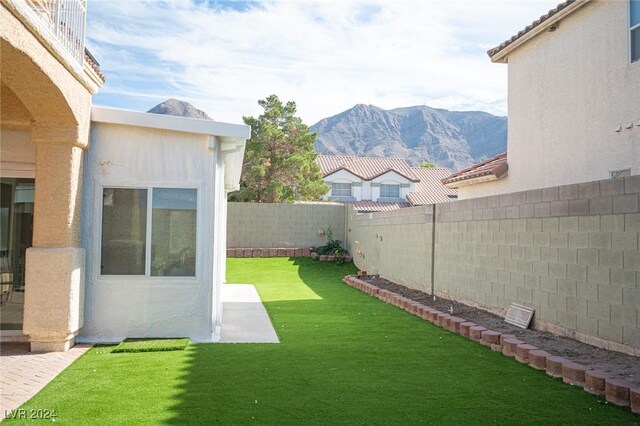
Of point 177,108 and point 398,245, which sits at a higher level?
point 177,108

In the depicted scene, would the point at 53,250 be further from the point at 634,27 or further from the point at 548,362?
the point at 634,27

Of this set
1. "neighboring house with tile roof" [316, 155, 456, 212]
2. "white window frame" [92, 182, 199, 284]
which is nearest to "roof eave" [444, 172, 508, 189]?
"white window frame" [92, 182, 199, 284]

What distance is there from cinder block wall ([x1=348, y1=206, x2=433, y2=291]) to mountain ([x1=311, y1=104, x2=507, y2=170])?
323ft

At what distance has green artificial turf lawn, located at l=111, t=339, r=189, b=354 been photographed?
22.8ft

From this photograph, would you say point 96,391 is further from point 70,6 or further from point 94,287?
point 70,6

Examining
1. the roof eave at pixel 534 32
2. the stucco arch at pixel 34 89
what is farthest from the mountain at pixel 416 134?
the stucco arch at pixel 34 89

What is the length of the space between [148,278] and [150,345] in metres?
0.95

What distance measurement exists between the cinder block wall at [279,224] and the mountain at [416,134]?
94.6m

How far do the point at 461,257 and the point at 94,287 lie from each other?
21.3ft

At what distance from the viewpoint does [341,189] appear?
142 ft

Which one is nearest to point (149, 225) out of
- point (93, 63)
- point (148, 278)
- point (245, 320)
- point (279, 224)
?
point (148, 278)

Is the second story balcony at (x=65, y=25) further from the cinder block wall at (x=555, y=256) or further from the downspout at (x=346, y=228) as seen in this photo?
the downspout at (x=346, y=228)

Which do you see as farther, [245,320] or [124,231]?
[245,320]

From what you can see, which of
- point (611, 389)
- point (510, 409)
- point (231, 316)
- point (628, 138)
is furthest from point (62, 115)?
point (628, 138)
